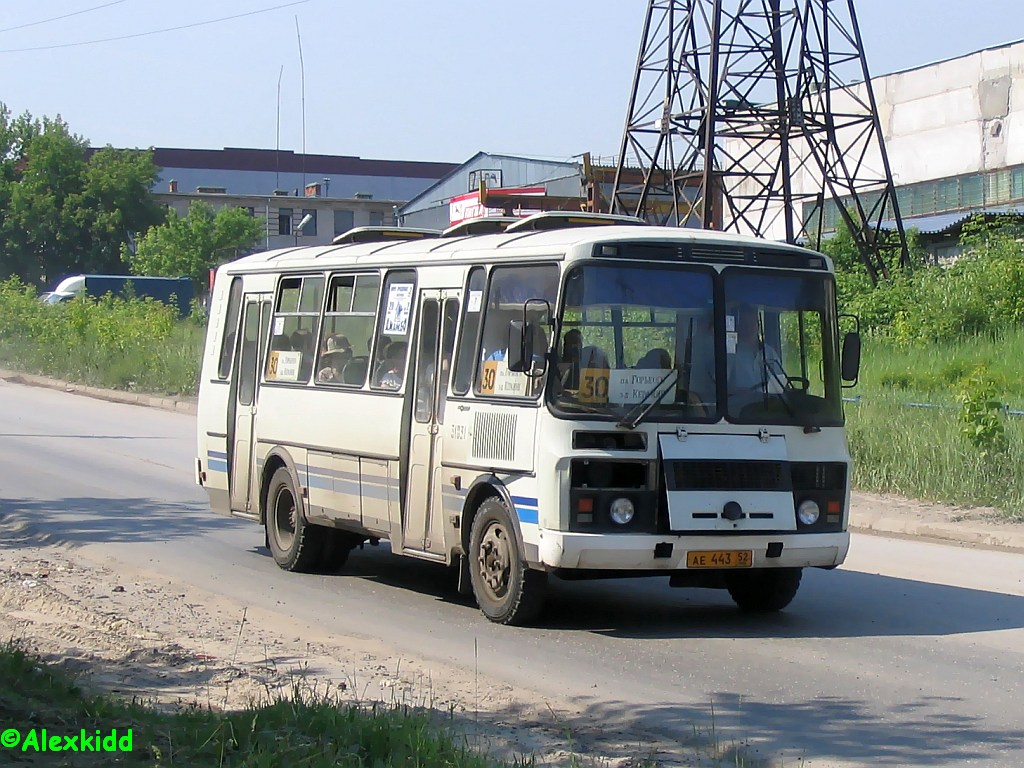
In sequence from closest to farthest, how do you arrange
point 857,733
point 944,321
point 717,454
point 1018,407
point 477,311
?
1. point 857,733
2. point 717,454
3. point 477,311
4. point 1018,407
5. point 944,321

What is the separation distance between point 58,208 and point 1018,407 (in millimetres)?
78178

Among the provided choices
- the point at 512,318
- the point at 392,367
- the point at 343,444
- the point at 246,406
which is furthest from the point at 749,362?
the point at 246,406

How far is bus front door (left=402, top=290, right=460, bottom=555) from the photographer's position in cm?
1062

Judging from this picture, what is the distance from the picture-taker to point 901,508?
15.3 m

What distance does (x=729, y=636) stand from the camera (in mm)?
9602

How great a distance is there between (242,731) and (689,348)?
462 cm

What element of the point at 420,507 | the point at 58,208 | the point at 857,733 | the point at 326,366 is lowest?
the point at 857,733

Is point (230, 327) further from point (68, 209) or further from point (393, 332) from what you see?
point (68, 209)

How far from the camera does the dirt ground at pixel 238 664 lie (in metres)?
6.93

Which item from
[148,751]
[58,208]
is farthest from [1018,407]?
[58,208]

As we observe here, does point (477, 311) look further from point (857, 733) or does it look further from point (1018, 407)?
point (1018, 407)

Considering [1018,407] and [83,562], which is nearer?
[83,562]

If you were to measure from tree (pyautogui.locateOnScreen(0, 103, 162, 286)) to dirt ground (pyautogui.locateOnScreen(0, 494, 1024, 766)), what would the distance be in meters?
80.6

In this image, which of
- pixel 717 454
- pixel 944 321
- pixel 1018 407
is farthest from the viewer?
pixel 944 321
